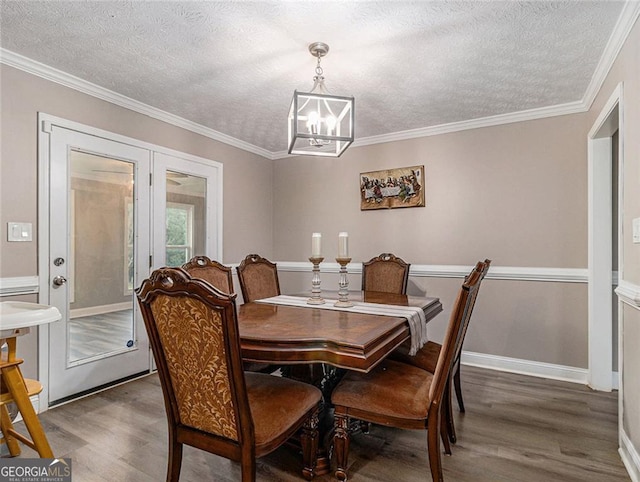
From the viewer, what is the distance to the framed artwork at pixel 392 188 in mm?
3652

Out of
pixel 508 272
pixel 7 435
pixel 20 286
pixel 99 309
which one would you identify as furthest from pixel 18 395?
pixel 508 272

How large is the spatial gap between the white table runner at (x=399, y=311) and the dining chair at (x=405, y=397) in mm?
183

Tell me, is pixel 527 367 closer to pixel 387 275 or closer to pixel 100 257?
pixel 387 275

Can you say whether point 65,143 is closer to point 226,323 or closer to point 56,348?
point 56,348

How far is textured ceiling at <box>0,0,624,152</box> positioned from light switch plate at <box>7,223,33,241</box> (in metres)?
1.08

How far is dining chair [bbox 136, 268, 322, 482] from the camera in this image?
121 cm

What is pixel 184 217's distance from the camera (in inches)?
137

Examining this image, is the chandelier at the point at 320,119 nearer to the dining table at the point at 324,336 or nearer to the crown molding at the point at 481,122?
the dining table at the point at 324,336

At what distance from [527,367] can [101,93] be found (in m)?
4.19

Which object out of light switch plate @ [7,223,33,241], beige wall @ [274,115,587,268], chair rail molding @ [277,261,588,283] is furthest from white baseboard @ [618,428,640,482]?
light switch plate @ [7,223,33,241]

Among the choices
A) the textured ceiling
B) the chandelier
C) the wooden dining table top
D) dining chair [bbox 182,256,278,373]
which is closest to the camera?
the wooden dining table top

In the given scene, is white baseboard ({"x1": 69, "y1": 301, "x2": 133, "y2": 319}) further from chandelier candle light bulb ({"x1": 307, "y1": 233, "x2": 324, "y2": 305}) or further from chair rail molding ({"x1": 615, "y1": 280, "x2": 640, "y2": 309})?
chair rail molding ({"x1": 615, "y1": 280, "x2": 640, "y2": 309})

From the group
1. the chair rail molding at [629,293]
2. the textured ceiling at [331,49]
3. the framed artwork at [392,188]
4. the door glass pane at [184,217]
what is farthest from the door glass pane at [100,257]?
the chair rail molding at [629,293]

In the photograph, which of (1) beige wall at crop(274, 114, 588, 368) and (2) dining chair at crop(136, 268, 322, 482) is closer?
(2) dining chair at crop(136, 268, 322, 482)
